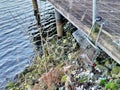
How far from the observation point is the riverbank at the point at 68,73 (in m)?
5.07

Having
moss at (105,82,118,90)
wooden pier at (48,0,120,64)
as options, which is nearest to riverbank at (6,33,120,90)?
moss at (105,82,118,90)

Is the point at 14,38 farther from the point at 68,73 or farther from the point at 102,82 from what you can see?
the point at 102,82

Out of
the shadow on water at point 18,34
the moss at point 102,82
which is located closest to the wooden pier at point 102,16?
the moss at point 102,82

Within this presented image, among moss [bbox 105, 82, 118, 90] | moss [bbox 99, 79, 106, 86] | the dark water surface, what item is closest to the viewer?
moss [bbox 105, 82, 118, 90]

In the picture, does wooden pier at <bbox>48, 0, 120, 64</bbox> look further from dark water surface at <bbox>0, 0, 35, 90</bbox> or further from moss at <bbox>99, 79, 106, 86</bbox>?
dark water surface at <bbox>0, 0, 35, 90</bbox>

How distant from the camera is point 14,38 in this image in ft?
33.5

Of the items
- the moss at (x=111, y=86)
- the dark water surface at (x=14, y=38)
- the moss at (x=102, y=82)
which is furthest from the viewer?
the dark water surface at (x=14, y=38)

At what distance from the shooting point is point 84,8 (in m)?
6.63

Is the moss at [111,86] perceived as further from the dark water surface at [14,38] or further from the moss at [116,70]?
the dark water surface at [14,38]

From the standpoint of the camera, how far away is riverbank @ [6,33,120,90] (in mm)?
5070

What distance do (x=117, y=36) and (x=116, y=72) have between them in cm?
68

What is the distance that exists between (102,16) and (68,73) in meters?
1.39

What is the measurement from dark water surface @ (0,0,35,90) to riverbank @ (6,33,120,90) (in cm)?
64

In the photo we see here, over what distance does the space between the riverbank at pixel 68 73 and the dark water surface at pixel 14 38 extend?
64 centimetres
